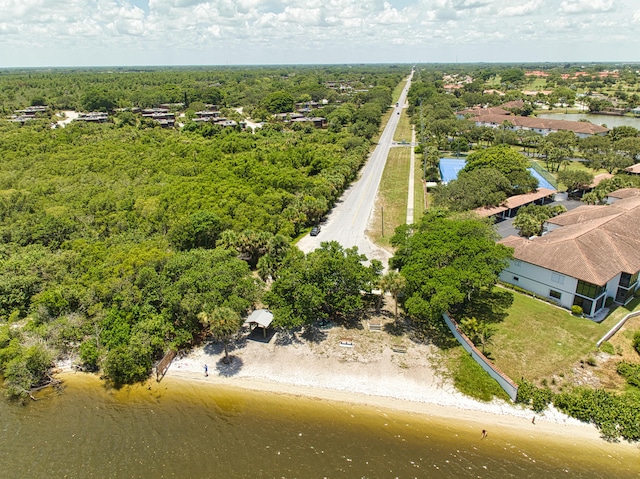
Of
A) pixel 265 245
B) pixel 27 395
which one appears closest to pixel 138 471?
pixel 27 395

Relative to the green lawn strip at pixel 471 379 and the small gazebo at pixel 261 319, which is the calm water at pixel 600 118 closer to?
the green lawn strip at pixel 471 379

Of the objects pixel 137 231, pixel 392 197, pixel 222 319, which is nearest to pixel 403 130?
pixel 392 197

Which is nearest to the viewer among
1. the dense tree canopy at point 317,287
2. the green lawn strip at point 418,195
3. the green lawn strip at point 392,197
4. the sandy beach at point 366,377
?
the sandy beach at point 366,377

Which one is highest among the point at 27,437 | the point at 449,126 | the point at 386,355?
the point at 449,126

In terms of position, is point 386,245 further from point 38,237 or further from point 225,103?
point 225,103

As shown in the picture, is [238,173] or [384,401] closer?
[384,401]

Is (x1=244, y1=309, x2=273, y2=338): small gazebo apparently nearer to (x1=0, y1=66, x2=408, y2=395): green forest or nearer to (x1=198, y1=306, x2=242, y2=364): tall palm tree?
(x1=0, y1=66, x2=408, y2=395): green forest

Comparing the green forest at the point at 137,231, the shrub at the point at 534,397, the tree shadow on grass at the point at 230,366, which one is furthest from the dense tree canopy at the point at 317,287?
the shrub at the point at 534,397
